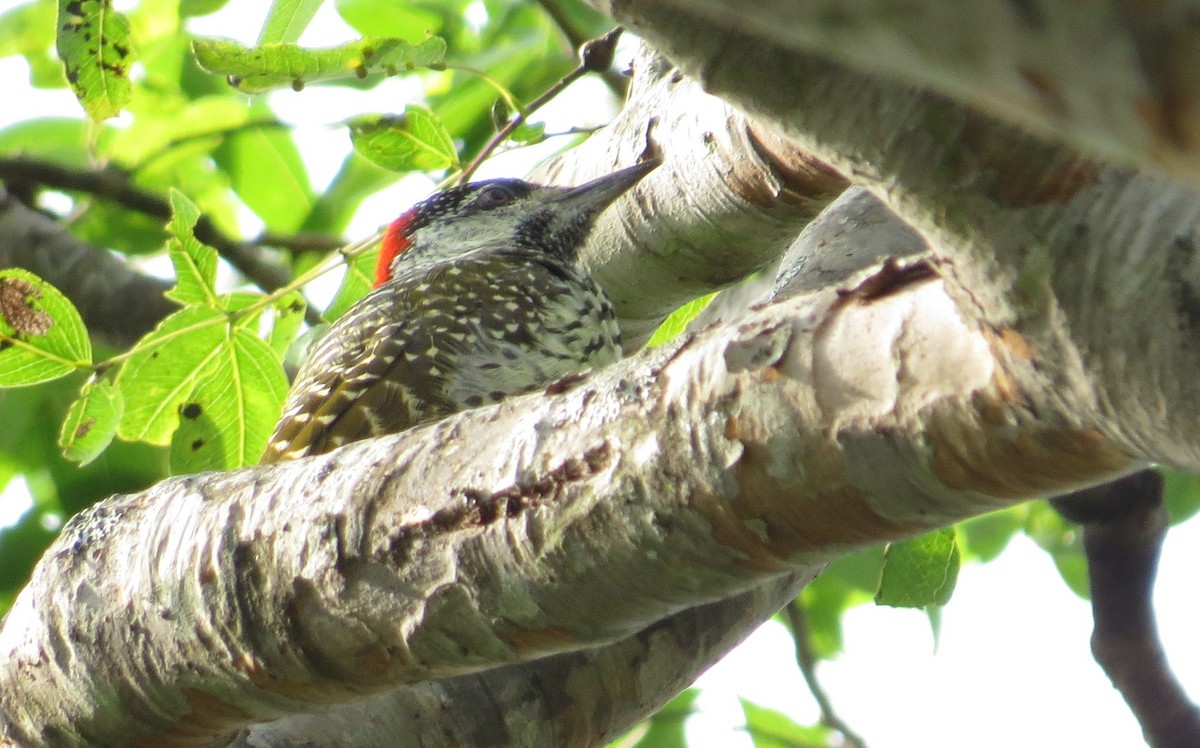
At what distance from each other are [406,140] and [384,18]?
116 centimetres

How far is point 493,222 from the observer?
12.5 ft

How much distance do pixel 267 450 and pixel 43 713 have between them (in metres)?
1.23

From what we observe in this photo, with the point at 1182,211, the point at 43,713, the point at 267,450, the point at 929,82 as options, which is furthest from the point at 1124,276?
the point at 267,450

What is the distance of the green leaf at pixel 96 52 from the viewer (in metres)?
2.32

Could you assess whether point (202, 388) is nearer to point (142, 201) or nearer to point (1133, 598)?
point (1133, 598)

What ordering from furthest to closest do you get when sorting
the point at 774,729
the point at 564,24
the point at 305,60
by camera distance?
the point at 774,729 < the point at 564,24 < the point at 305,60

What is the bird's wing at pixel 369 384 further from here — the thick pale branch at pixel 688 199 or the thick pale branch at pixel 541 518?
the thick pale branch at pixel 541 518

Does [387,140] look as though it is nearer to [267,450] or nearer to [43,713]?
[267,450]

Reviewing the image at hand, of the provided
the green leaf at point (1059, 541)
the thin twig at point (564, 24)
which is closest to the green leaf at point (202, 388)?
the thin twig at point (564, 24)

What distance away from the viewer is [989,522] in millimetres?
4492

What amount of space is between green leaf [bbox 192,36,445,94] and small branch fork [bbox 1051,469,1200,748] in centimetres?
140

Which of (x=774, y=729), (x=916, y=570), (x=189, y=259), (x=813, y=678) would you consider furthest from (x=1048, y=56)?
(x=774, y=729)

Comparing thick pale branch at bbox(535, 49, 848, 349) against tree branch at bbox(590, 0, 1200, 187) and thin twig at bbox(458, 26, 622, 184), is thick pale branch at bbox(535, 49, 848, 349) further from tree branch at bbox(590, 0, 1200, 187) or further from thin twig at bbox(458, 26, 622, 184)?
tree branch at bbox(590, 0, 1200, 187)

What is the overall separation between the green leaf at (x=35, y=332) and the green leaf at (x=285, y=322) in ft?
1.49
